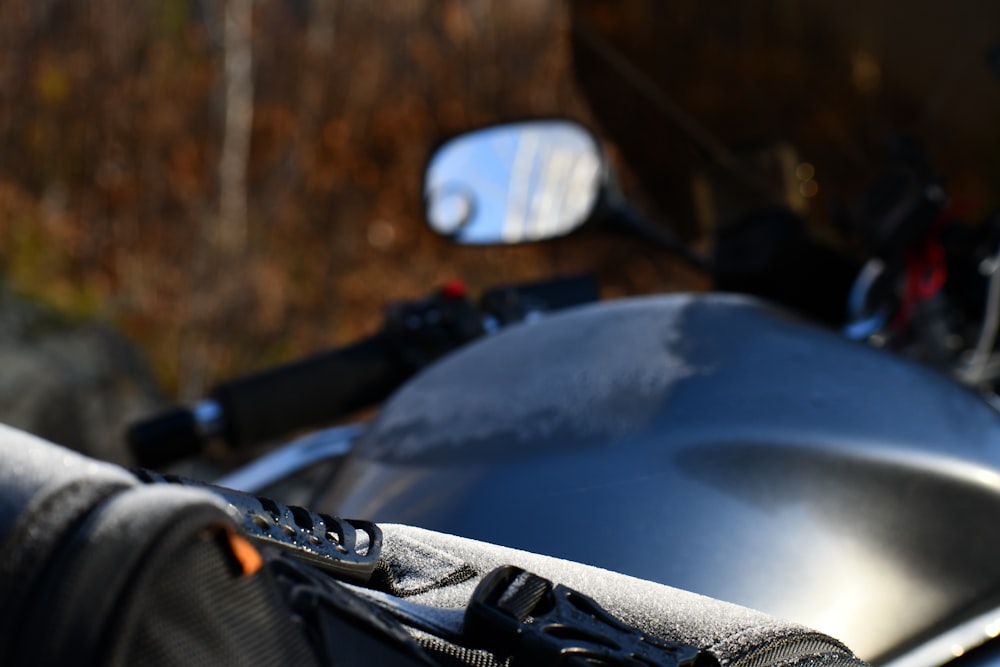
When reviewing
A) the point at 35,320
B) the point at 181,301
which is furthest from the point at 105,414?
the point at 181,301

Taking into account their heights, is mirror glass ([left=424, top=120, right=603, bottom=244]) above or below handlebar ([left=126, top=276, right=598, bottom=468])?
above

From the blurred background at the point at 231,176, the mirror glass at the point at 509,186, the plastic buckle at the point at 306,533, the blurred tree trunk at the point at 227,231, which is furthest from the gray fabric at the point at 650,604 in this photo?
the blurred tree trunk at the point at 227,231

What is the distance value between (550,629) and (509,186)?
1.17 metres

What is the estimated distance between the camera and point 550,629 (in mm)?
497

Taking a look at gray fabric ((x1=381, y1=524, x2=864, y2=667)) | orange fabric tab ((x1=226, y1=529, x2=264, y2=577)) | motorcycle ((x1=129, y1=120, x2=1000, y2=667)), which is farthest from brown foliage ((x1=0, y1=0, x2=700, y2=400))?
orange fabric tab ((x1=226, y1=529, x2=264, y2=577))

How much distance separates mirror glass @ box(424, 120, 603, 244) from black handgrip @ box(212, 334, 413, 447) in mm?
335

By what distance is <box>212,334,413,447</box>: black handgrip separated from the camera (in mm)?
1325

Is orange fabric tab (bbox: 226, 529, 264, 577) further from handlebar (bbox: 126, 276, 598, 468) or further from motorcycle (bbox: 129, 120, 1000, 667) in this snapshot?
handlebar (bbox: 126, 276, 598, 468)

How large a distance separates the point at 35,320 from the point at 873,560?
5.21m

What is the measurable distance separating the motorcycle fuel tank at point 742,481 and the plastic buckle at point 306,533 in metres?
0.21

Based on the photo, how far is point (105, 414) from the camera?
5.08 meters

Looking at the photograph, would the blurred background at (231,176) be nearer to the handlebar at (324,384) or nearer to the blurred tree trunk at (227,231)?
the blurred tree trunk at (227,231)

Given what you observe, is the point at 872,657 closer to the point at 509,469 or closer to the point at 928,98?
the point at 509,469

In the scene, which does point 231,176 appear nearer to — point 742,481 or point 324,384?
point 324,384
